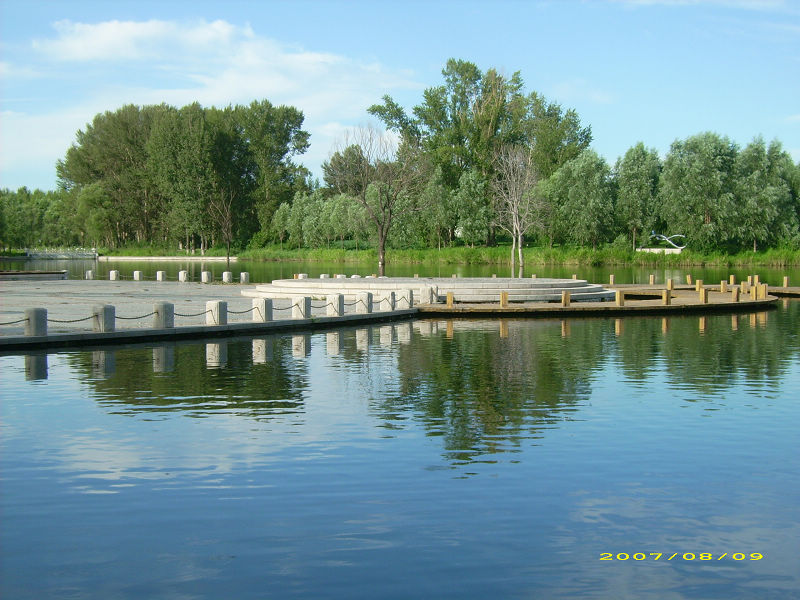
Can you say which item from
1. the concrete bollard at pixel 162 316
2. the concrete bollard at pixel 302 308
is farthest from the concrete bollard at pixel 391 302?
the concrete bollard at pixel 162 316

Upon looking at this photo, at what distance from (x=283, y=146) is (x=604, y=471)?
360ft

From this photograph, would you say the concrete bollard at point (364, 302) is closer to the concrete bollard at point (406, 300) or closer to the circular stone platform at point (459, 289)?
the concrete bollard at point (406, 300)

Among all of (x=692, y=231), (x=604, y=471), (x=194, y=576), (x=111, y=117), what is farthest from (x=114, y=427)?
(x=111, y=117)

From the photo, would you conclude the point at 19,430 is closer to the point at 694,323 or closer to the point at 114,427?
the point at 114,427

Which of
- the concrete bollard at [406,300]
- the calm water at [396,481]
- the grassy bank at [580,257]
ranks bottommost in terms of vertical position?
the calm water at [396,481]

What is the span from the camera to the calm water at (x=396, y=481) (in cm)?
735

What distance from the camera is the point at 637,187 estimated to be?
80938mm

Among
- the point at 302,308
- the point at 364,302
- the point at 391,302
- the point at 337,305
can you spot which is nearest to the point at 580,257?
the point at 391,302

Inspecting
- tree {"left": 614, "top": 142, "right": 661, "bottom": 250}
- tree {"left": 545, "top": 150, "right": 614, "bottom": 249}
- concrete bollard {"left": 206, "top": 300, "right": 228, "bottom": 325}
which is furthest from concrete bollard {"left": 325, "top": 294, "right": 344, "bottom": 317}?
tree {"left": 614, "top": 142, "right": 661, "bottom": 250}

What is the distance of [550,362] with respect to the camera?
2028 centimetres

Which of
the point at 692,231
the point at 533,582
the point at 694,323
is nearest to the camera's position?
the point at 533,582

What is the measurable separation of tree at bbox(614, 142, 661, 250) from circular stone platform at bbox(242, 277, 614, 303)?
134 ft

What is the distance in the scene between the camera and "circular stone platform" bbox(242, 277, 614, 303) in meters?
37.4

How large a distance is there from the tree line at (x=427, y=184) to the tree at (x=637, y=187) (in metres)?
0.13
